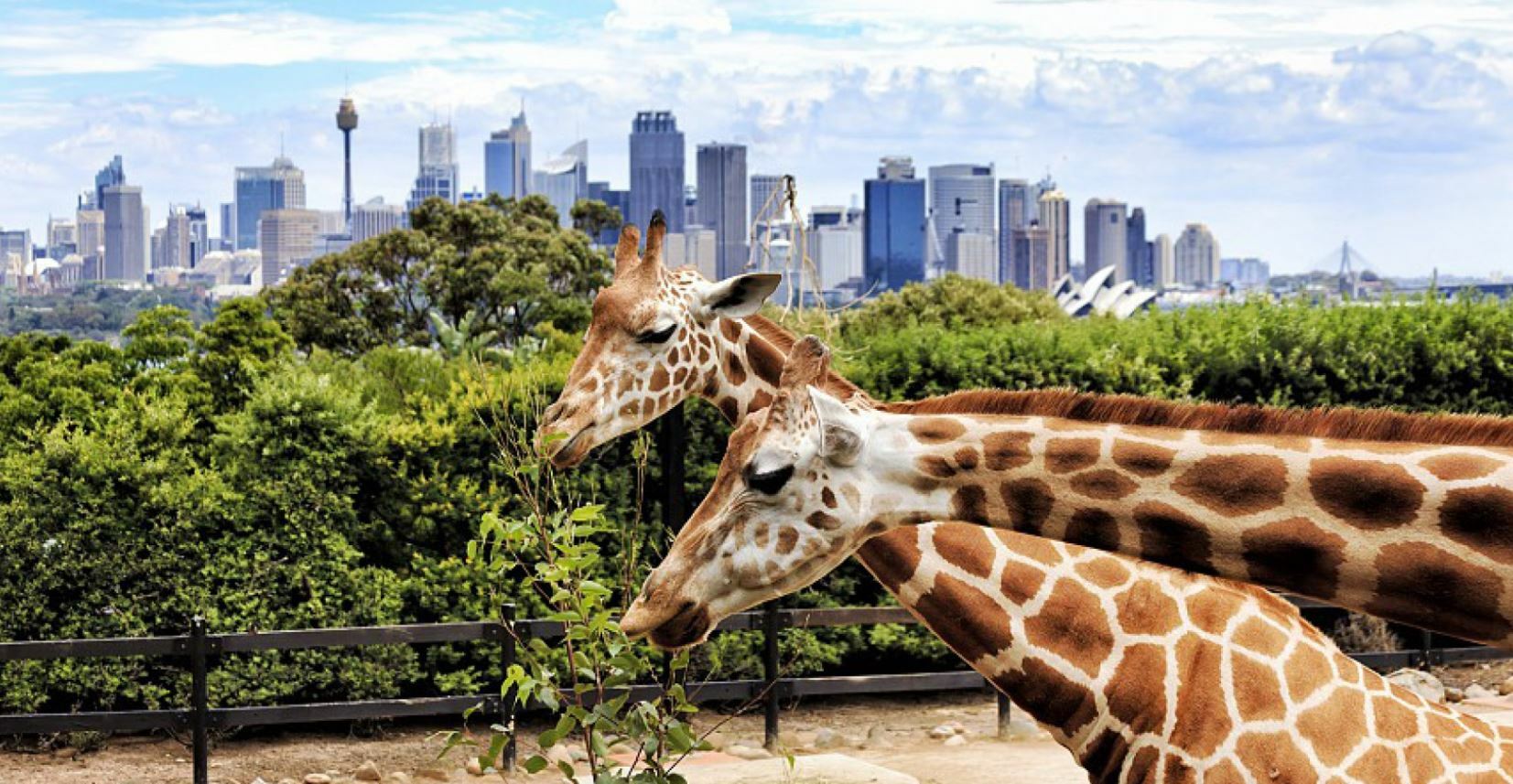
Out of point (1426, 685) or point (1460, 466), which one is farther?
point (1426, 685)

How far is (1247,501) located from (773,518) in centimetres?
94

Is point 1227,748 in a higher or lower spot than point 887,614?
higher

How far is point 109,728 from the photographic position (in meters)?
10.5

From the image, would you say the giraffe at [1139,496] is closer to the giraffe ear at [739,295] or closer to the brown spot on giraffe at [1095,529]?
the brown spot on giraffe at [1095,529]

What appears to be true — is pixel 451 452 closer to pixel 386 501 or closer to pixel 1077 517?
pixel 386 501

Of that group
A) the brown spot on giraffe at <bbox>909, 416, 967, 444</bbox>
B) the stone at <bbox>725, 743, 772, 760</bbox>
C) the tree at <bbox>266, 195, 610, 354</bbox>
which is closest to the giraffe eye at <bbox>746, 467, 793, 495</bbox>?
the brown spot on giraffe at <bbox>909, 416, 967, 444</bbox>

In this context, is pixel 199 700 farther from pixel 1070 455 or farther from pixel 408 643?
pixel 1070 455

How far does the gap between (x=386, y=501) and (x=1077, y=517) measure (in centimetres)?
855

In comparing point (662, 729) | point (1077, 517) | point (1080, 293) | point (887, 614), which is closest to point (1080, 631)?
point (1077, 517)

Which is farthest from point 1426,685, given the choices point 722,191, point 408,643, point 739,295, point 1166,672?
point 722,191

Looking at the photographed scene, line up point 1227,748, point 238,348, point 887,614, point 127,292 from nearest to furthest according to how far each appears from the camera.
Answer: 1. point 1227,748
2. point 887,614
3. point 238,348
4. point 127,292

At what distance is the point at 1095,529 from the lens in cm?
367

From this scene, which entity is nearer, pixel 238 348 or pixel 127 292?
pixel 238 348

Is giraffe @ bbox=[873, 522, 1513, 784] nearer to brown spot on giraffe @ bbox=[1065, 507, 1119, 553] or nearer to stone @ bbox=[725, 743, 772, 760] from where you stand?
brown spot on giraffe @ bbox=[1065, 507, 1119, 553]
